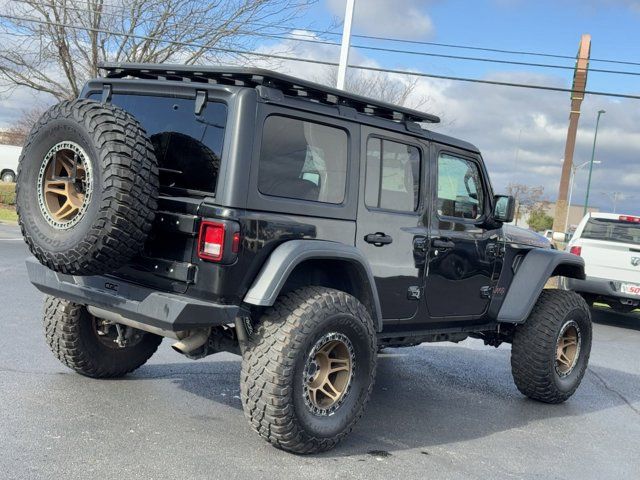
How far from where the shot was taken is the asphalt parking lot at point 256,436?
3.80 meters

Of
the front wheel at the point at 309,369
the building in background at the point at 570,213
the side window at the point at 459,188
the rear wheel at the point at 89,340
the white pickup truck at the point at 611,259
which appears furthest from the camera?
the building in background at the point at 570,213

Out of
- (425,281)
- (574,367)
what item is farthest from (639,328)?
(425,281)

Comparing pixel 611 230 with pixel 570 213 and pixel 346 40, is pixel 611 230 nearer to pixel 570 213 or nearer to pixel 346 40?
pixel 346 40

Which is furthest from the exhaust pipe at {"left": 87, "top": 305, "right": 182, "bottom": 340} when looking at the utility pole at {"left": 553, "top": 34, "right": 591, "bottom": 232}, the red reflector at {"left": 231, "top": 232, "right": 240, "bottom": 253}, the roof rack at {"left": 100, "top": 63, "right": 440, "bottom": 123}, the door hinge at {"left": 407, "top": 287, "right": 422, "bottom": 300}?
the utility pole at {"left": 553, "top": 34, "right": 591, "bottom": 232}

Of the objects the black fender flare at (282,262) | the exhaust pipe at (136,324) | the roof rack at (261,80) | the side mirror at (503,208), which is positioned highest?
the roof rack at (261,80)

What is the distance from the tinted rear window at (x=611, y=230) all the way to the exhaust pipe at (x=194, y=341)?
8626 millimetres

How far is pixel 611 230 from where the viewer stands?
1127 cm

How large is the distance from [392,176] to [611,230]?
7.60m

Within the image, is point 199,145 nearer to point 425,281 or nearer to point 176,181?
point 176,181

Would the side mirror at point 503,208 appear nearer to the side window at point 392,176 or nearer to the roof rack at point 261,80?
the side window at point 392,176

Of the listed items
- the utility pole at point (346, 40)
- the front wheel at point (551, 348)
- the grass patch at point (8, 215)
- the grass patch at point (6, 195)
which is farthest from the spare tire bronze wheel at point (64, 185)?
the grass patch at point (6, 195)

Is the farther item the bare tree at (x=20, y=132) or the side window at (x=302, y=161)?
the bare tree at (x=20, y=132)

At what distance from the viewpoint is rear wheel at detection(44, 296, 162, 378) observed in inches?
189

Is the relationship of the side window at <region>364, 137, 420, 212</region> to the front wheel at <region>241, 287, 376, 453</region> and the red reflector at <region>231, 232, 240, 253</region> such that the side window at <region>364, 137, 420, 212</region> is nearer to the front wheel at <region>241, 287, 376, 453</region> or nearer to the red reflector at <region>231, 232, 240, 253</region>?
the front wheel at <region>241, 287, 376, 453</region>
